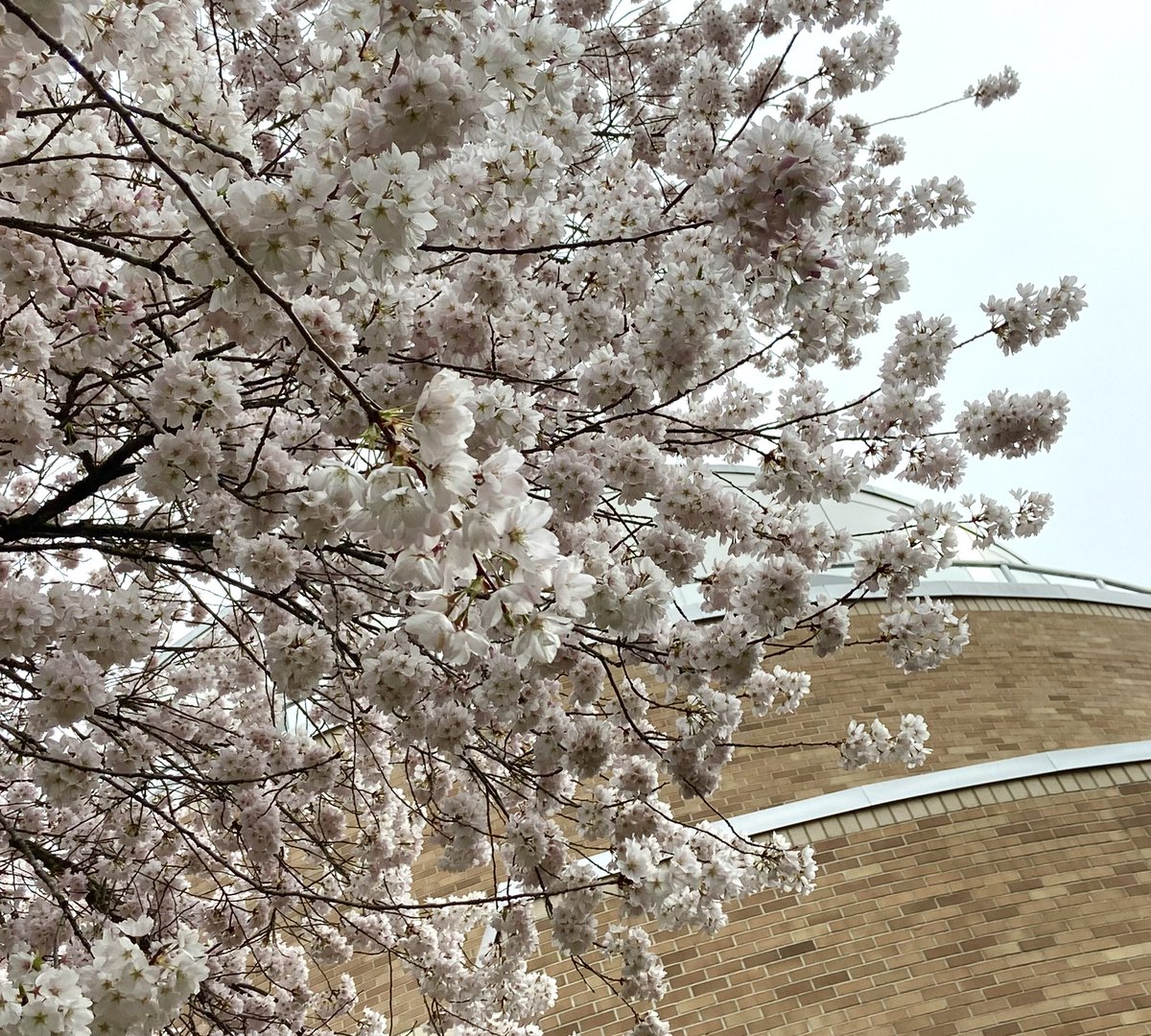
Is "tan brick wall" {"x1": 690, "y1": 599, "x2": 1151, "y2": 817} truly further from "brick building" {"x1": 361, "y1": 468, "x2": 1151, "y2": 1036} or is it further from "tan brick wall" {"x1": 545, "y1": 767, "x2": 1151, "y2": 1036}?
"tan brick wall" {"x1": 545, "y1": 767, "x2": 1151, "y2": 1036}

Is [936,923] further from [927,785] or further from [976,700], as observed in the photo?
[976,700]

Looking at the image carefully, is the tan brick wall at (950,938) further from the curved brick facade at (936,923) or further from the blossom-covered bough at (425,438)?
the blossom-covered bough at (425,438)

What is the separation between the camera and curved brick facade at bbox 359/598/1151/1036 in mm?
5598

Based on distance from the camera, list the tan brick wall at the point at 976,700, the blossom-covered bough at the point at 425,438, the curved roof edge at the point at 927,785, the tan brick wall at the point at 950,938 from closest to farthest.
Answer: the blossom-covered bough at the point at 425,438 → the tan brick wall at the point at 950,938 → the curved roof edge at the point at 927,785 → the tan brick wall at the point at 976,700

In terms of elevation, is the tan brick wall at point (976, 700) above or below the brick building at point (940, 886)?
above

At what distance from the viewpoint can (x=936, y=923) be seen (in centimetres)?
592

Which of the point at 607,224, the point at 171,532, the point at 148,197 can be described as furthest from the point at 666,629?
the point at 148,197

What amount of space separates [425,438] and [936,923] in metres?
6.15

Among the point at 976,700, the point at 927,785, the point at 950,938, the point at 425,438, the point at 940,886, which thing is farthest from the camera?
the point at 976,700

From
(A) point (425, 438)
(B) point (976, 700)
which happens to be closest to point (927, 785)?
(B) point (976, 700)

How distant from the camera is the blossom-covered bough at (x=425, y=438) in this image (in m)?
1.85

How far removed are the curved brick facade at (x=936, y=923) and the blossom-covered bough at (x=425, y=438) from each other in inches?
24.0

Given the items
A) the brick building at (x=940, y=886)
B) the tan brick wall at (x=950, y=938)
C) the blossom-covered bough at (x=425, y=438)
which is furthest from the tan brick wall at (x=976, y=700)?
the blossom-covered bough at (x=425, y=438)

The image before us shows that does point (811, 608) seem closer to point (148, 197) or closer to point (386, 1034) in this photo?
point (148, 197)
